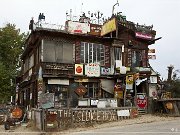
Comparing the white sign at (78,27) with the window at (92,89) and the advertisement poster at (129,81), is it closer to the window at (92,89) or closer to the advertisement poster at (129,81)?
the window at (92,89)

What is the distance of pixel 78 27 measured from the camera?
28953mm

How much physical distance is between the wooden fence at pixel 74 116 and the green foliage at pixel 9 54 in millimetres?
17183

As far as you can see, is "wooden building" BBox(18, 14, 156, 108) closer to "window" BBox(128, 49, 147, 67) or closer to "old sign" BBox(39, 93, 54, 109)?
"window" BBox(128, 49, 147, 67)

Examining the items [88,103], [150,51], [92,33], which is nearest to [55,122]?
[88,103]

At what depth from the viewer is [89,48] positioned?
2905 cm

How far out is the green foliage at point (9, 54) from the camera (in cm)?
4028

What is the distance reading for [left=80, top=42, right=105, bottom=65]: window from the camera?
28.8m

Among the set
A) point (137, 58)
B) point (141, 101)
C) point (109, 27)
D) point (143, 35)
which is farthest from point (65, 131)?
point (143, 35)

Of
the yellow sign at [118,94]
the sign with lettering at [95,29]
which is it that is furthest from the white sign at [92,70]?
the sign with lettering at [95,29]

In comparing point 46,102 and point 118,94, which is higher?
point 118,94

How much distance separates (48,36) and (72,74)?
142 inches

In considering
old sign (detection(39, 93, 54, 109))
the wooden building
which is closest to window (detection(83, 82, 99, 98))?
the wooden building

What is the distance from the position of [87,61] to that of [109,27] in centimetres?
343

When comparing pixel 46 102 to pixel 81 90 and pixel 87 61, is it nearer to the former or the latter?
pixel 81 90
